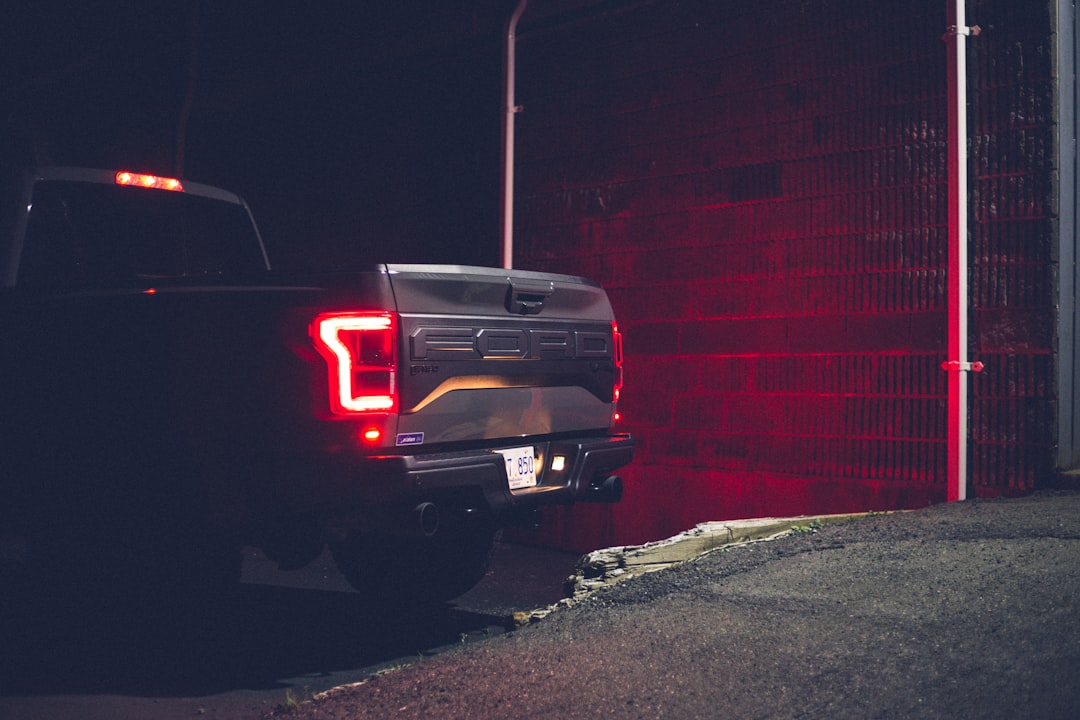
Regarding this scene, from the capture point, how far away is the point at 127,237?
7277 mm

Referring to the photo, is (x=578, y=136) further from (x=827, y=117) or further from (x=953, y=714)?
(x=953, y=714)

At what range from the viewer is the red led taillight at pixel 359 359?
538 cm

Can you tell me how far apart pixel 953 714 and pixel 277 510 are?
305 centimetres

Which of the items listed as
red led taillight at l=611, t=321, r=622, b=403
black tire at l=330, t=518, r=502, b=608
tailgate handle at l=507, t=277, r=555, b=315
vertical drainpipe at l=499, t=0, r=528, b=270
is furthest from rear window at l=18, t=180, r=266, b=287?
vertical drainpipe at l=499, t=0, r=528, b=270

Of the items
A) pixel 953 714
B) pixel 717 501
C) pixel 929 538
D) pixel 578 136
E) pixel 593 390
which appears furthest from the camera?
pixel 578 136

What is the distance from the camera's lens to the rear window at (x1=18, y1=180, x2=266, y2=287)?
6.76 meters

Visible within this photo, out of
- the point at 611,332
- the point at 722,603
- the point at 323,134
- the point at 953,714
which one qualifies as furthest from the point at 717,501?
the point at 323,134

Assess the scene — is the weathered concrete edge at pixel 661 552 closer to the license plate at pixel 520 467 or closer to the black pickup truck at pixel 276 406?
the black pickup truck at pixel 276 406

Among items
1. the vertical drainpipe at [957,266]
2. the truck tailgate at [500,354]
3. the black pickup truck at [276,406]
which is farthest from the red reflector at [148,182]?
the vertical drainpipe at [957,266]

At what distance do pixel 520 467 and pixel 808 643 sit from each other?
5.88 feet

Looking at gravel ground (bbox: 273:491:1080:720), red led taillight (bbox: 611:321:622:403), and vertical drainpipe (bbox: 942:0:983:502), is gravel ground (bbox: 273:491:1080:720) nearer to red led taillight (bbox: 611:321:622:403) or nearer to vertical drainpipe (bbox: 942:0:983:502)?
vertical drainpipe (bbox: 942:0:983:502)

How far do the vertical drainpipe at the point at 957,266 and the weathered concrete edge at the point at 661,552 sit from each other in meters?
0.87

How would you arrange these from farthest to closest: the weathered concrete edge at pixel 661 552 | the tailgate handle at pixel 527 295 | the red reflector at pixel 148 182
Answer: the red reflector at pixel 148 182
the weathered concrete edge at pixel 661 552
the tailgate handle at pixel 527 295

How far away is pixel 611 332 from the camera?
702 cm
